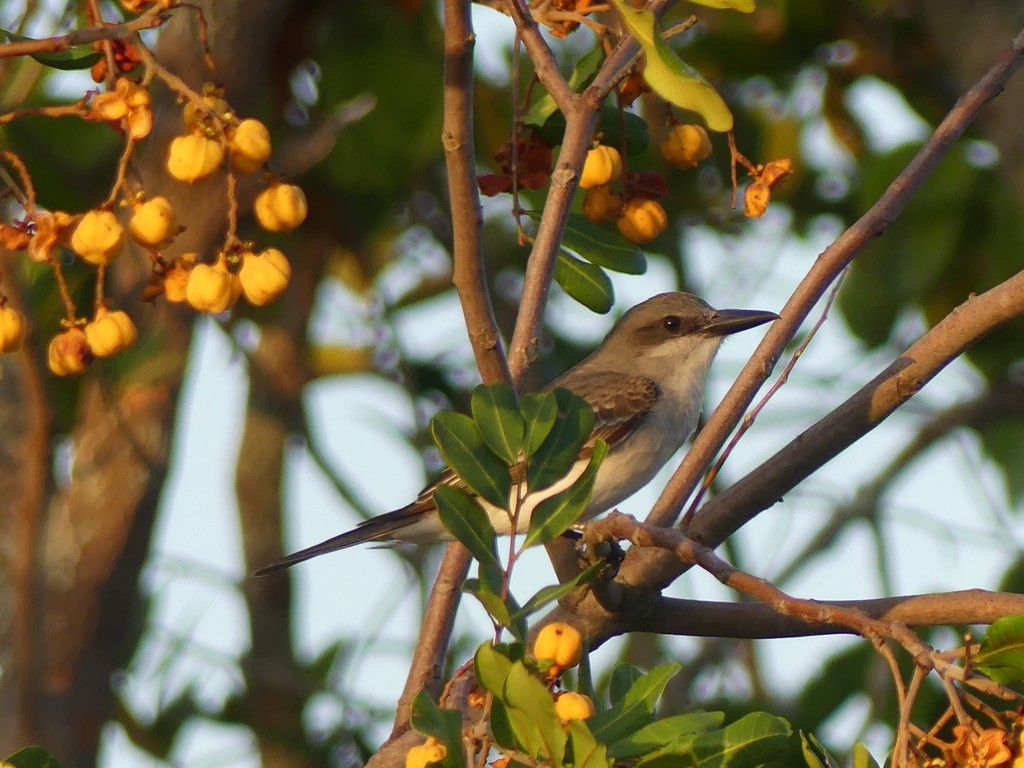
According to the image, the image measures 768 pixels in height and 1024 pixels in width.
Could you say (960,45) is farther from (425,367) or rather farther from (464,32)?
(464,32)

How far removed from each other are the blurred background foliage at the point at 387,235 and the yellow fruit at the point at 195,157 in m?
3.28

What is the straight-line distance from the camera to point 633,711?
237cm

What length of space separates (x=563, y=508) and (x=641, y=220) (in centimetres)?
106

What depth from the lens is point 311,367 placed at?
26.5 feet

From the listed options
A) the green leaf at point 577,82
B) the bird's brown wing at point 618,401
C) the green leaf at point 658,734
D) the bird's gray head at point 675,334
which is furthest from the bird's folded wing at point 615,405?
the green leaf at point 658,734

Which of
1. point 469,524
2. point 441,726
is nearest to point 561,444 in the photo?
point 469,524

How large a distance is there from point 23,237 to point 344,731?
13.8ft

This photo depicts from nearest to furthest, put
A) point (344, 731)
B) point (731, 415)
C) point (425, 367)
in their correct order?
point (731, 415) < point (344, 731) < point (425, 367)

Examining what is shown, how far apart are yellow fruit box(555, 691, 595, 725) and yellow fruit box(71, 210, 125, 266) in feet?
3.73

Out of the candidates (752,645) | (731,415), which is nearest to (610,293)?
(731,415)

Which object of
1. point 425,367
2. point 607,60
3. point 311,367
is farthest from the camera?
point 311,367

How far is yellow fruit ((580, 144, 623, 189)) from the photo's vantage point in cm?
339

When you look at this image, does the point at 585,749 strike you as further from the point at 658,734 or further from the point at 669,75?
the point at 669,75

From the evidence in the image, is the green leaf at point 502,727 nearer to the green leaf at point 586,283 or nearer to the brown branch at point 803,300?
the brown branch at point 803,300
